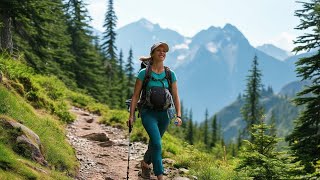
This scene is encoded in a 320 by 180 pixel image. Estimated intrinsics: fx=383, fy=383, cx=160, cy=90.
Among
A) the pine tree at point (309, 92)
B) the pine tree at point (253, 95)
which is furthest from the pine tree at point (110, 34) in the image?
the pine tree at point (309, 92)

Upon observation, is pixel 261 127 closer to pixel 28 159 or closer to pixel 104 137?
pixel 28 159

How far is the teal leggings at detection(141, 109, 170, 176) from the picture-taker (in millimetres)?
6746

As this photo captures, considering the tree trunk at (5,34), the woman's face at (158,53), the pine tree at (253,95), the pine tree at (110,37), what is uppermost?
the pine tree at (110,37)

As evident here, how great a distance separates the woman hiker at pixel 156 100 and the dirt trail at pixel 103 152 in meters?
2.24

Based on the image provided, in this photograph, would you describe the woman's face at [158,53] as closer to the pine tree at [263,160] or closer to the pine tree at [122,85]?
the pine tree at [263,160]

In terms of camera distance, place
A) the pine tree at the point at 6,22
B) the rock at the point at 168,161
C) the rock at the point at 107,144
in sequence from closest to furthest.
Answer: the rock at the point at 168,161 < the rock at the point at 107,144 < the pine tree at the point at 6,22

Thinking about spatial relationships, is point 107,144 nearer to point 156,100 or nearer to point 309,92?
point 156,100

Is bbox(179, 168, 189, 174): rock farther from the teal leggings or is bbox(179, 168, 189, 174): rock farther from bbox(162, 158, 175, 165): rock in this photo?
the teal leggings

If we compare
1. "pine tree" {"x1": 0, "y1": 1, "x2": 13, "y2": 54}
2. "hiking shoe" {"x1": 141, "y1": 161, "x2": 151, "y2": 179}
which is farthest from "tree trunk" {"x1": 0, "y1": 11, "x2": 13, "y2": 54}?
"hiking shoe" {"x1": 141, "y1": 161, "x2": 151, "y2": 179}

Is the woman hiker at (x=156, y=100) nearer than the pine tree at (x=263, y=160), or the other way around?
the woman hiker at (x=156, y=100)

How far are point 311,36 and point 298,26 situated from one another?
3.15ft

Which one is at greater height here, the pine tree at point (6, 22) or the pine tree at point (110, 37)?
the pine tree at point (110, 37)

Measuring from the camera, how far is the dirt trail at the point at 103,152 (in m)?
9.24

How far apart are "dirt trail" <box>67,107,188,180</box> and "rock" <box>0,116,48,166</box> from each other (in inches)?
54.7
